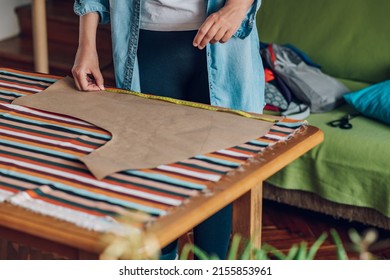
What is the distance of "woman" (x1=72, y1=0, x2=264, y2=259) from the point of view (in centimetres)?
175

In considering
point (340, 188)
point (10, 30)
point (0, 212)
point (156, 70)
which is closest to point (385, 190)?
point (340, 188)

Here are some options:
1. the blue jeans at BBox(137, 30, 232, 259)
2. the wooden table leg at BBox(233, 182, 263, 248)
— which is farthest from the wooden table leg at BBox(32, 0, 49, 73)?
the wooden table leg at BBox(233, 182, 263, 248)

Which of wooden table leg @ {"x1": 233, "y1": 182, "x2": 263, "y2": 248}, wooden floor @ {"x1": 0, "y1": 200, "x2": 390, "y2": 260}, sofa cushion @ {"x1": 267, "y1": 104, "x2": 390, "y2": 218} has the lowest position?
wooden floor @ {"x1": 0, "y1": 200, "x2": 390, "y2": 260}

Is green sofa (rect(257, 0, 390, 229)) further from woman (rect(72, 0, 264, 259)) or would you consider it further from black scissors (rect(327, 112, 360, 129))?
woman (rect(72, 0, 264, 259))

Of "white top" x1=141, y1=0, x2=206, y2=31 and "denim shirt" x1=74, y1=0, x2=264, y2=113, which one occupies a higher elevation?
"white top" x1=141, y1=0, x2=206, y2=31

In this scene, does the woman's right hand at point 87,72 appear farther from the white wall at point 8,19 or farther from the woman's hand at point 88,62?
the white wall at point 8,19

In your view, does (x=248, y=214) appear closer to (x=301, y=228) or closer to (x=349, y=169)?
(x=349, y=169)

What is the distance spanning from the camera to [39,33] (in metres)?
3.30

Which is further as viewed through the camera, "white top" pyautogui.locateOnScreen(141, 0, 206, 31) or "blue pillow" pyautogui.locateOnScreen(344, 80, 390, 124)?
"blue pillow" pyautogui.locateOnScreen(344, 80, 390, 124)

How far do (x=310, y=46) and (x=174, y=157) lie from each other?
6.50 ft
